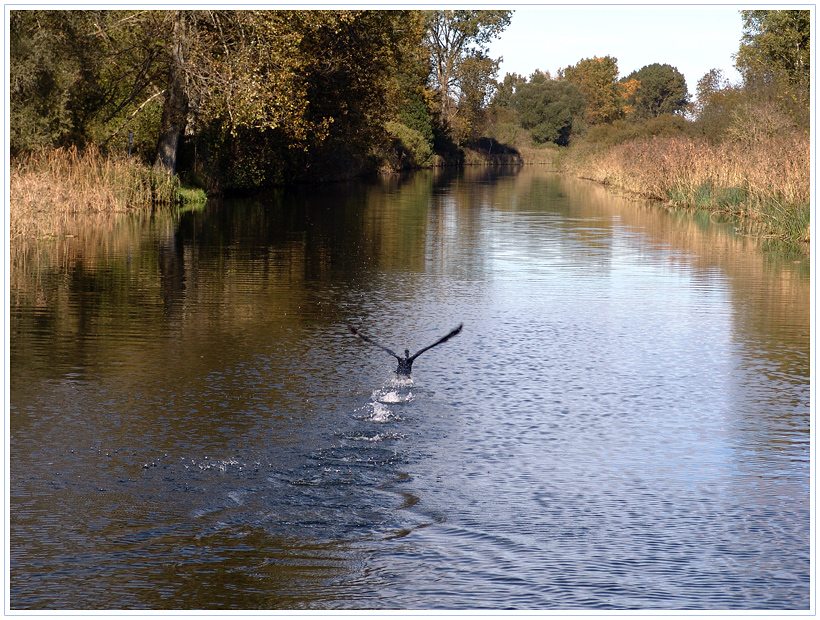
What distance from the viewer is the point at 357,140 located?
155 ft

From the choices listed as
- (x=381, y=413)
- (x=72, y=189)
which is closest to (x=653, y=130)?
(x=72, y=189)

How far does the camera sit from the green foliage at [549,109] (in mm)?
113125

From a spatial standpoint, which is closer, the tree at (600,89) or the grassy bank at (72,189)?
the grassy bank at (72,189)

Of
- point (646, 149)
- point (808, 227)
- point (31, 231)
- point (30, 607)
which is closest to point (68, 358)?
point (30, 607)

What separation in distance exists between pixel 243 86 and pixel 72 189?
5431mm

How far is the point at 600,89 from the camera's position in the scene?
447 feet

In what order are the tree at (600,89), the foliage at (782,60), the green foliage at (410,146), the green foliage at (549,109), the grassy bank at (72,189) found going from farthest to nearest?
the tree at (600,89), the green foliage at (549,109), the green foliage at (410,146), the foliage at (782,60), the grassy bank at (72,189)

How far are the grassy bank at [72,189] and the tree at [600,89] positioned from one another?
4126 inches

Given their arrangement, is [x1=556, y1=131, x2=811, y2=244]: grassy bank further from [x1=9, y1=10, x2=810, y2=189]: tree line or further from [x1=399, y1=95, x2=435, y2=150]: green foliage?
[x1=399, y1=95, x2=435, y2=150]: green foliage

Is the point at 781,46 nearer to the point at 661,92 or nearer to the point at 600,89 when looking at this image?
the point at 600,89

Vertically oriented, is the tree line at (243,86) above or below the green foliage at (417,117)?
below

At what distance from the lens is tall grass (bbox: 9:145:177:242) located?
67.6 ft

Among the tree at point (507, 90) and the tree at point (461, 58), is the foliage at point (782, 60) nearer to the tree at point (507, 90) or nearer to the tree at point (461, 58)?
the tree at point (461, 58)

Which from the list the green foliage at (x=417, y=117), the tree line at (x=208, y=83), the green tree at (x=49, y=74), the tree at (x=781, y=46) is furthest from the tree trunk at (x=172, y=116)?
the green foliage at (x=417, y=117)
